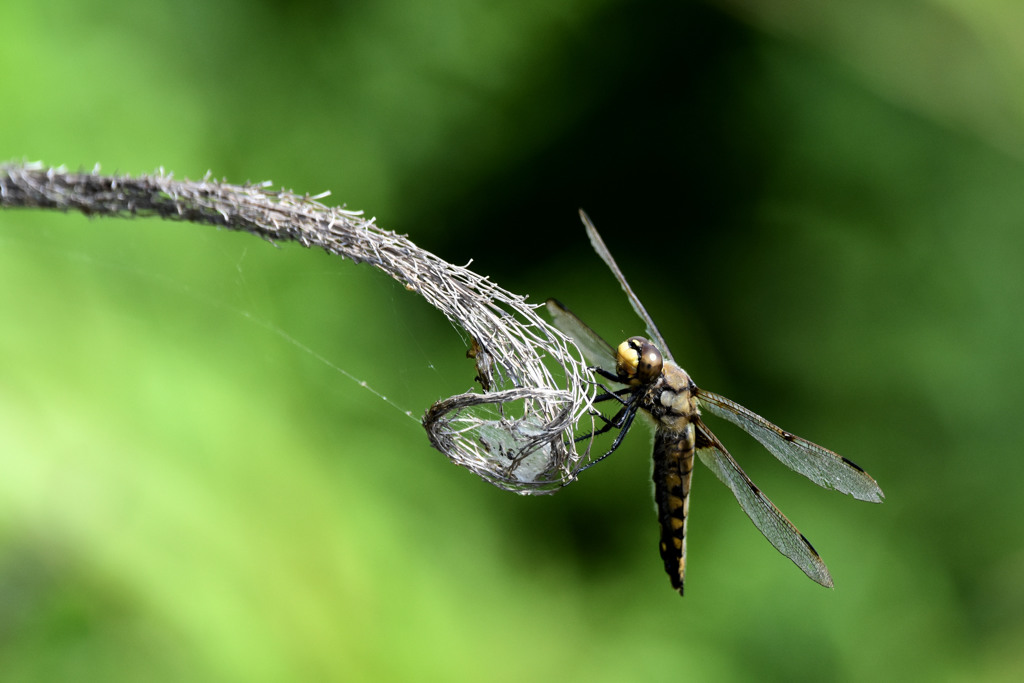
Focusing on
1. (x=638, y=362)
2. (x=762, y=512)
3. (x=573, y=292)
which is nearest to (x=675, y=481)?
(x=762, y=512)

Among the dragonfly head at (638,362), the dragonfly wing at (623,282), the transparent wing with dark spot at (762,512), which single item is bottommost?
the transparent wing with dark spot at (762,512)

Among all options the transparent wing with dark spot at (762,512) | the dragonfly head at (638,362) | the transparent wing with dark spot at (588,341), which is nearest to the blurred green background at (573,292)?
the transparent wing with dark spot at (762,512)

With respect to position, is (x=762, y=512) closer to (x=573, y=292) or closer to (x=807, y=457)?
(x=807, y=457)

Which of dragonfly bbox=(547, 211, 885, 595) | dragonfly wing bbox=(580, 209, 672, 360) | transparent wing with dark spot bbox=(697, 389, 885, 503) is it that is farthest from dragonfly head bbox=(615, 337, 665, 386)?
transparent wing with dark spot bbox=(697, 389, 885, 503)

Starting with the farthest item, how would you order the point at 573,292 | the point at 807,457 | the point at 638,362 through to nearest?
the point at 573,292
the point at 807,457
the point at 638,362

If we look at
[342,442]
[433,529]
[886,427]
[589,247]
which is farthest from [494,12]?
[886,427]

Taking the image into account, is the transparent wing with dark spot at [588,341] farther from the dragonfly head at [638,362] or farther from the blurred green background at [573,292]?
the blurred green background at [573,292]

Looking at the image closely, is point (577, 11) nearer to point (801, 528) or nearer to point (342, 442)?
point (342, 442)
